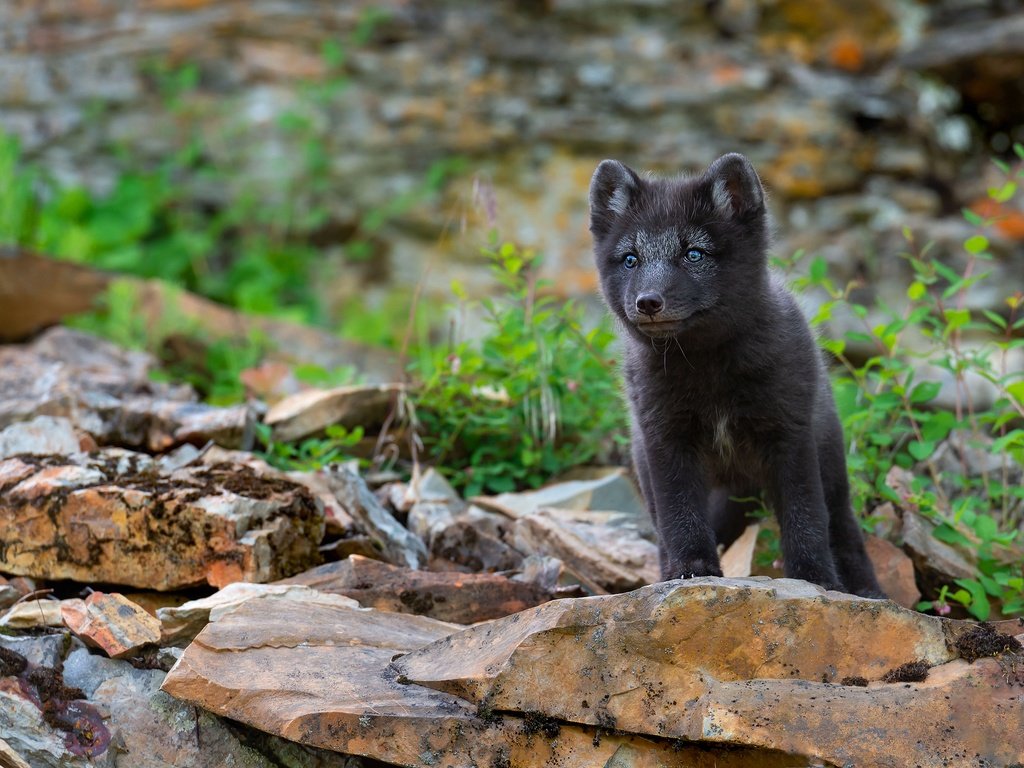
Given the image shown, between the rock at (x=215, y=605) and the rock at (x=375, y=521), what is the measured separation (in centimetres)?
80

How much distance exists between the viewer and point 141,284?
8.86m

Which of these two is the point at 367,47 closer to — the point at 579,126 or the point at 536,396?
the point at 579,126

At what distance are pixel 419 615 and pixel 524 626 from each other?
0.84 metres

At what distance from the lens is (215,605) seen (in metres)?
4.06

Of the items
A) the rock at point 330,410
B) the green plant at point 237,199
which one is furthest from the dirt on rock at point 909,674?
the green plant at point 237,199

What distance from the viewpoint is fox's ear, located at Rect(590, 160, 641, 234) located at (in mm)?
4637

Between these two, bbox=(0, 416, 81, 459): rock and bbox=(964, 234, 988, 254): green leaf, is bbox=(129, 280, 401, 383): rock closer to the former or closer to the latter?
bbox=(0, 416, 81, 459): rock

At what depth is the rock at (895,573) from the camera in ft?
15.6

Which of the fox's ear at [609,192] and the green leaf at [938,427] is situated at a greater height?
the fox's ear at [609,192]

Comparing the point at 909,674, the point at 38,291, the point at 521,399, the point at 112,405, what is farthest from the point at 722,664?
the point at 38,291

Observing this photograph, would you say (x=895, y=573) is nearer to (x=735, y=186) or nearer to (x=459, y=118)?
(x=735, y=186)

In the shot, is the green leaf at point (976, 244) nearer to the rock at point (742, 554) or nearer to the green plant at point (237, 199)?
the rock at point (742, 554)

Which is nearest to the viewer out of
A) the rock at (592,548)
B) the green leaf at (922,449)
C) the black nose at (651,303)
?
the black nose at (651,303)

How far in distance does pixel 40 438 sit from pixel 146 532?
1.31m
